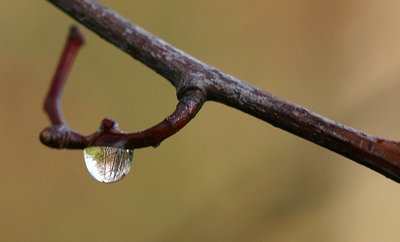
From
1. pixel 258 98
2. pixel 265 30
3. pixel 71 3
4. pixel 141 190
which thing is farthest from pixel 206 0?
pixel 258 98

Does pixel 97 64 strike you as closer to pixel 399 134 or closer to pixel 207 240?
pixel 207 240

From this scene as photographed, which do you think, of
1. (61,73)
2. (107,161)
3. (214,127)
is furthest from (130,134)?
(214,127)

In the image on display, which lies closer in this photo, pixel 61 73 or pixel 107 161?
pixel 107 161

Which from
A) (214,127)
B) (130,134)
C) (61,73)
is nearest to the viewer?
(130,134)

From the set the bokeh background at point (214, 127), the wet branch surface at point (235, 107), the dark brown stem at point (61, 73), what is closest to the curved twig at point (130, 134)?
the wet branch surface at point (235, 107)

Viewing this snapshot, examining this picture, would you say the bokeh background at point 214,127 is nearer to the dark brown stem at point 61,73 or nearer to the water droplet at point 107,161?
the dark brown stem at point 61,73

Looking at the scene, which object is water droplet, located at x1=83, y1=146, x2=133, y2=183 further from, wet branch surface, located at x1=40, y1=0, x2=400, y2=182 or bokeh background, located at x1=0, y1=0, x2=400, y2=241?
bokeh background, located at x1=0, y1=0, x2=400, y2=241

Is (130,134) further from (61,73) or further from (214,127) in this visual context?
(214,127)
